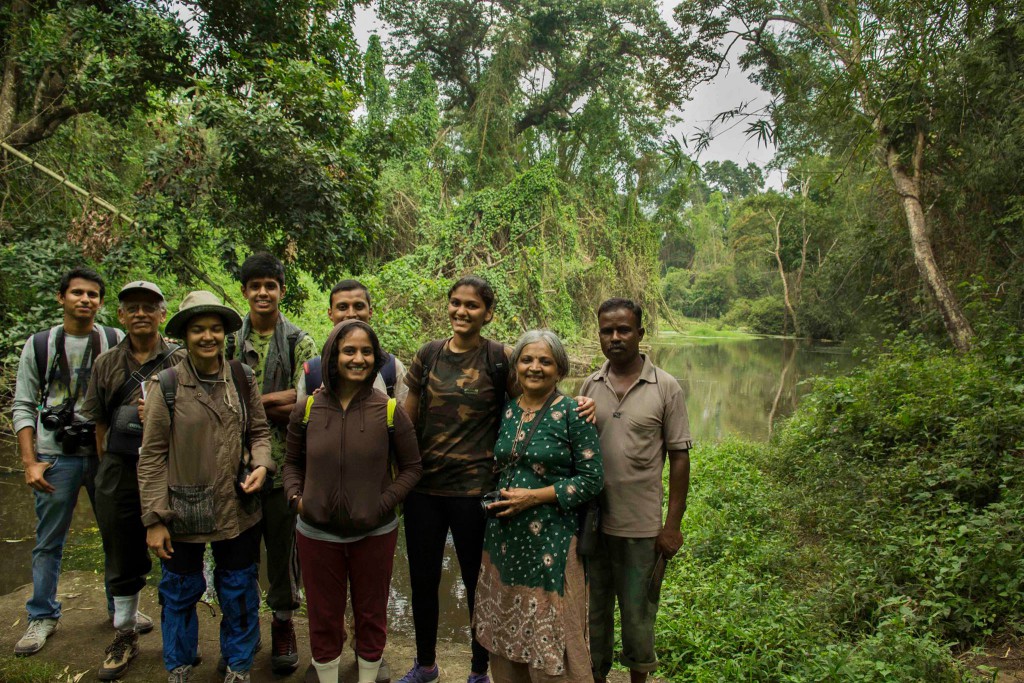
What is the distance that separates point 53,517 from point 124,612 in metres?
0.57

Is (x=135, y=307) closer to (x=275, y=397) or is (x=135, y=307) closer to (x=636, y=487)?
(x=275, y=397)

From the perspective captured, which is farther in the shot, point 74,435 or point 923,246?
point 923,246

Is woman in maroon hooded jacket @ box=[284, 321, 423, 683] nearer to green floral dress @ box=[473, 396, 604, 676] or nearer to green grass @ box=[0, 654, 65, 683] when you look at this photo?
green floral dress @ box=[473, 396, 604, 676]

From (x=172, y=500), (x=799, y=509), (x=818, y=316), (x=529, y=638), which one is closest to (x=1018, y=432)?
(x=799, y=509)

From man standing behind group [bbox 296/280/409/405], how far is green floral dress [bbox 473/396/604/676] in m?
0.65

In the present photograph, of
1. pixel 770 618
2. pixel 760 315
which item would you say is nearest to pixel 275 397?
pixel 770 618

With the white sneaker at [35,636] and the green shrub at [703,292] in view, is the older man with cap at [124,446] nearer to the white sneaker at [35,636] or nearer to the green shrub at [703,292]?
the white sneaker at [35,636]

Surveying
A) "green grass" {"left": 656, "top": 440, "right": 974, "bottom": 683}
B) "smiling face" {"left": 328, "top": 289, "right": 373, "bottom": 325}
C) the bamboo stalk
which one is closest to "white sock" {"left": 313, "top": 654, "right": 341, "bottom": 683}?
"smiling face" {"left": 328, "top": 289, "right": 373, "bottom": 325}

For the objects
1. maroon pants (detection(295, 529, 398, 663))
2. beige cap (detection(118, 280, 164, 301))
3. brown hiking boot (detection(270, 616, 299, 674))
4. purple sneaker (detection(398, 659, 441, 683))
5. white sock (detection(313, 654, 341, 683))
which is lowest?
purple sneaker (detection(398, 659, 441, 683))

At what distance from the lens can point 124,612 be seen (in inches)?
106

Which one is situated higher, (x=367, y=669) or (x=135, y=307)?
(x=135, y=307)

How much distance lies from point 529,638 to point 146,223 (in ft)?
19.8

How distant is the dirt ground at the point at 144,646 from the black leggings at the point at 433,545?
0.29m

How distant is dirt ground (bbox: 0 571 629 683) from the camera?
2709 millimetres
